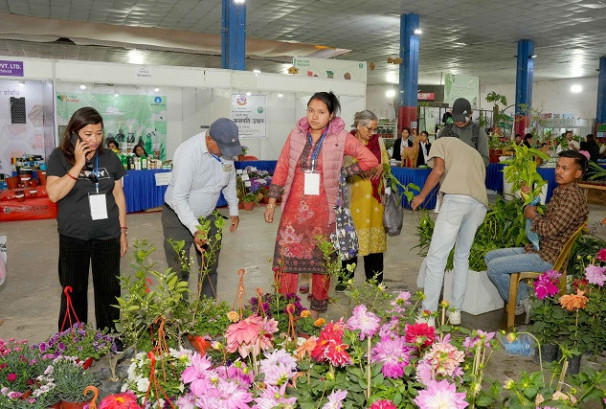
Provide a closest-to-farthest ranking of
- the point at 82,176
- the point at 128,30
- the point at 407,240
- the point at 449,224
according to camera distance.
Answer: the point at 82,176 → the point at 449,224 → the point at 407,240 → the point at 128,30

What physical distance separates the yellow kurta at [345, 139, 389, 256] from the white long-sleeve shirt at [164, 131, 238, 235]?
1.14 m

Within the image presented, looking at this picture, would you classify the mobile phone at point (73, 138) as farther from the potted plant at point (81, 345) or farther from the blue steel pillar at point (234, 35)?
the blue steel pillar at point (234, 35)

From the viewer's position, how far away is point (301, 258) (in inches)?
127

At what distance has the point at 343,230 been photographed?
3.28 meters

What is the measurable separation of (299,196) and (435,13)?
9758 mm

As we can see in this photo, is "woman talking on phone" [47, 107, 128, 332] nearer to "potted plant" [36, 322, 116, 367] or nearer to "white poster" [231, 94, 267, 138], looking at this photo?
"potted plant" [36, 322, 116, 367]

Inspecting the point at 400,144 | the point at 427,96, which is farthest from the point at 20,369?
the point at 427,96

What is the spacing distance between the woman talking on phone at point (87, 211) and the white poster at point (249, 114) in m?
6.44

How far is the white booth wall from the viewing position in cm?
734

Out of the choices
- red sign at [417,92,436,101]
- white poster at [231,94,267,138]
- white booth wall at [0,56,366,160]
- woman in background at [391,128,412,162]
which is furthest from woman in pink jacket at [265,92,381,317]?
red sign at [417,92,436,101]

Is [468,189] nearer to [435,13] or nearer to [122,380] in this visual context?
[122,380]

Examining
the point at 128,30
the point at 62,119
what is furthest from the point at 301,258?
the point at 128,30

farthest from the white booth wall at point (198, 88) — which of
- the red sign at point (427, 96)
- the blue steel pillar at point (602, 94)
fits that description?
the blue steel pillar at point (602, 94)

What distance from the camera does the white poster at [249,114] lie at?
9289 millimetres
